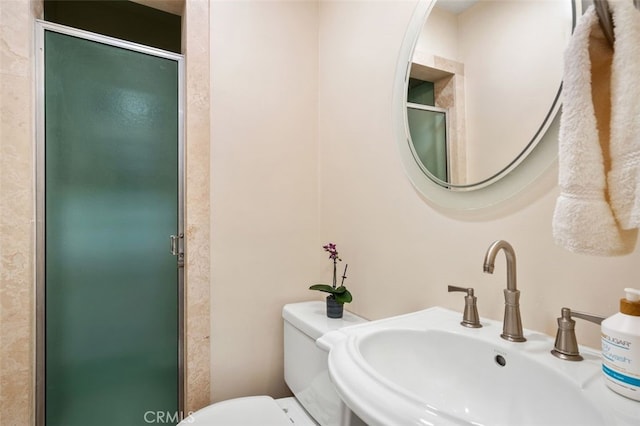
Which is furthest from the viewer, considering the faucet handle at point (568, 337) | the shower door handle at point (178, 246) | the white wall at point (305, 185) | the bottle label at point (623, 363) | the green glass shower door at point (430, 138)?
the shower door handle at point (178, 246)

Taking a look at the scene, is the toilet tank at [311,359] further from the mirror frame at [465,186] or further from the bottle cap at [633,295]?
the bottle cap at [633,295]

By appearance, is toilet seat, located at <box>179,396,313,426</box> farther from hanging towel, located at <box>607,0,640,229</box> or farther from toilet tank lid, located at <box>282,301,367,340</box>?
hanging towel, located at <box>607,0,640,229</box>

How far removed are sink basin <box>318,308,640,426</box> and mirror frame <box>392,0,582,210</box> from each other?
31 cm

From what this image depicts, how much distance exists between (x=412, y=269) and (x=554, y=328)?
392 millimetres

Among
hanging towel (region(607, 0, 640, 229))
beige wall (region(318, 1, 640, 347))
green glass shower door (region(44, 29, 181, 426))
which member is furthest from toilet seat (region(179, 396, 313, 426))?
hanging towel (region(607, 0, 640, 229))

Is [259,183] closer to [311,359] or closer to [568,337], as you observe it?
[311,359]

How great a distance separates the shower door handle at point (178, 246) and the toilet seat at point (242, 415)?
0.54 m

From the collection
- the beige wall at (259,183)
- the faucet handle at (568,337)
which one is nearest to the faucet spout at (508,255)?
the faucet handle at (568,337)

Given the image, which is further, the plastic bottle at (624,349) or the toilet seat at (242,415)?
the toilet seat at (242,415)

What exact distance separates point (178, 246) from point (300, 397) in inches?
29.1

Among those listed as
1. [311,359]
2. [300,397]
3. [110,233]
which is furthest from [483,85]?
[110,233]

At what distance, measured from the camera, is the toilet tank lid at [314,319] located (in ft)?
3.55

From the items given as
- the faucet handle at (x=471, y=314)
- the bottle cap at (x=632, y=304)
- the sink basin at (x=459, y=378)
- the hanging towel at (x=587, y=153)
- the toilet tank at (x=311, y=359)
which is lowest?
the toilet tank at (x=311, y=359)

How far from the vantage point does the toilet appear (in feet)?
3.26
